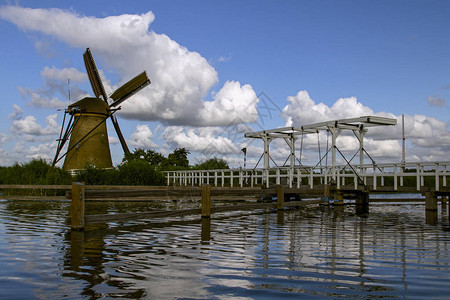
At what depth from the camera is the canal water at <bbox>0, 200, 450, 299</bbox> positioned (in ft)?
16.3

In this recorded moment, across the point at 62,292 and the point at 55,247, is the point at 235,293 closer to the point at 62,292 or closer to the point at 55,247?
the point at 62,292

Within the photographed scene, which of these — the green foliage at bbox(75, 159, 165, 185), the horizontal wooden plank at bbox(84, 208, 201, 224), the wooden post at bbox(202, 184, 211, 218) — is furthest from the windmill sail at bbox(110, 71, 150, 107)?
the horizontal wooden plank at bbox(84, 208, 201, 224)

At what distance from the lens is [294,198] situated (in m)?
27.7

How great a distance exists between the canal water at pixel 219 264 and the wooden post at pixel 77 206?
31 cm

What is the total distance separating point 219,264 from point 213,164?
1548 inches

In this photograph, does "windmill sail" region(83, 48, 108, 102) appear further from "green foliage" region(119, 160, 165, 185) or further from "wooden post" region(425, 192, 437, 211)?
"wooden post" region(425, 192, 437, 211)

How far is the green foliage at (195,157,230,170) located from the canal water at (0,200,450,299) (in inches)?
1341

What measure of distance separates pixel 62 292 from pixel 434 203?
18.9m

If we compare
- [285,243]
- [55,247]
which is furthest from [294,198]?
[55,247]

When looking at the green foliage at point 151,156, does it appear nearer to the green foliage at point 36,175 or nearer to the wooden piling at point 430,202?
the green foliage at point 36,175

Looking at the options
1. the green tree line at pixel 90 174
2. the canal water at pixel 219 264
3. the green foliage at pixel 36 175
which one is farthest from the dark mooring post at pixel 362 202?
the green foliage at pixel 36 175

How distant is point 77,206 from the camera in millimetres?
9961

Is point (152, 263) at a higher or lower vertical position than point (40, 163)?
lower

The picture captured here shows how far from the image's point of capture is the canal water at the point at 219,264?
4977 millimetres
